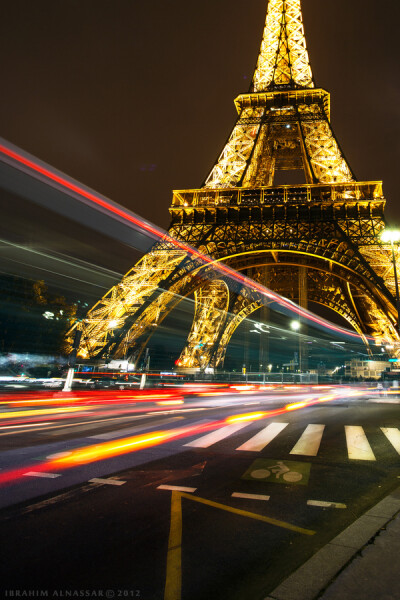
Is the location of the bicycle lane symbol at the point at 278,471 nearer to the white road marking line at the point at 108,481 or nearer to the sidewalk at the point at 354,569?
the sidewalk at the point at 354,569

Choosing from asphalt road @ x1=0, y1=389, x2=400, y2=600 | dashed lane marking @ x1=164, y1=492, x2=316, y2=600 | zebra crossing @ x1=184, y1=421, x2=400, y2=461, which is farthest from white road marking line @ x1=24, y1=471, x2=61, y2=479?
zebra crossing @ x1=184, y1=421, x2=400, y2=461

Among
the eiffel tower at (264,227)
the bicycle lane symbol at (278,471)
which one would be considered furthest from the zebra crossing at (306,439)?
the eiffel tower at (264,227)

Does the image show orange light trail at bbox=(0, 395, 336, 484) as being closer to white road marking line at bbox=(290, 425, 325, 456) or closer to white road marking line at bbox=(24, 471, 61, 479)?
white road marking line at bbox=(24, 471, 61, 479)

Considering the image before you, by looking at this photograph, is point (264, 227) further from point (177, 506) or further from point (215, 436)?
point (177, 506)

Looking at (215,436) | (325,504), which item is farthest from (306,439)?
(325,504)

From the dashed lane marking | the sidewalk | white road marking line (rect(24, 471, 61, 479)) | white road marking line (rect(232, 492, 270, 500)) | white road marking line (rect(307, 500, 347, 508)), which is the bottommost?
white road marking line (rect(24, 471, 61, 479))
